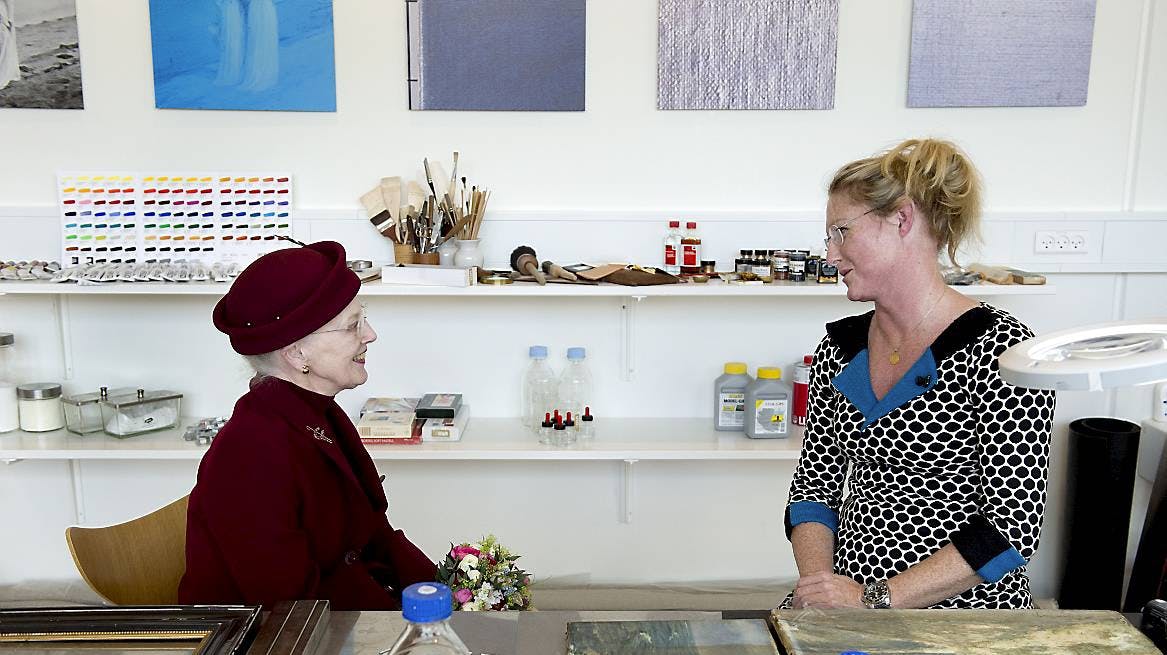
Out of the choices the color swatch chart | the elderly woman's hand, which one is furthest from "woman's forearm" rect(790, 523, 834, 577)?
the color swatch chart

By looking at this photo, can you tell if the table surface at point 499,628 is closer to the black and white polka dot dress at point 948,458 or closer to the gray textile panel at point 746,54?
the black and white polka dot dress at point 948,458

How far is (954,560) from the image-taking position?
144 centimetres

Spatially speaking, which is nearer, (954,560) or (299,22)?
(954,560)

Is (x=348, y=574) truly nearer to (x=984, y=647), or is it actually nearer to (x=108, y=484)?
(x=984, y=647)

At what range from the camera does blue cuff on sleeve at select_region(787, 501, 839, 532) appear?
1.67m

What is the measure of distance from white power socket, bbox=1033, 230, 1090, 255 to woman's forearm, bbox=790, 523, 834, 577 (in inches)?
52.6

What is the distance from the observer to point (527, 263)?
2.41 metres

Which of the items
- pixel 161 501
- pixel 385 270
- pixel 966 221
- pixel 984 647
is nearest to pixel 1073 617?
pixel 984 647

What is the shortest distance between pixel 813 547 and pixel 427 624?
948mm

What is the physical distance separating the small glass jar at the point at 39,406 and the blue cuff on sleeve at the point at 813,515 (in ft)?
6.57

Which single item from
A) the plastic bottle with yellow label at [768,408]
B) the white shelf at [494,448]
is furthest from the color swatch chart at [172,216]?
the plastic bottle with yellow label at [768,408]

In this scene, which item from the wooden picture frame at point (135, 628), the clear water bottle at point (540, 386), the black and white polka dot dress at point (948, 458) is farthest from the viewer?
the clear water bottle at point (540, 386)

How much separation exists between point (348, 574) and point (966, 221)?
124cm

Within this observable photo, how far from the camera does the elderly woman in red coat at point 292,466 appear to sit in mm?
1464
